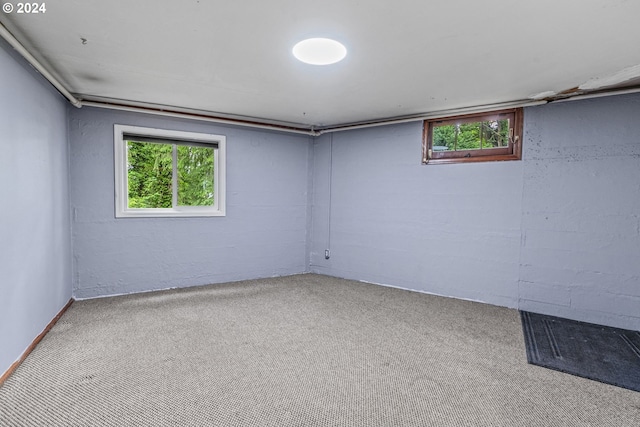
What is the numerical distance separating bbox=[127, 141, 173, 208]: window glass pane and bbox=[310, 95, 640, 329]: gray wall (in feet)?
7.37

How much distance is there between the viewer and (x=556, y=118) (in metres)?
3.32

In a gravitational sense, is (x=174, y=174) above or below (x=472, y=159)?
below

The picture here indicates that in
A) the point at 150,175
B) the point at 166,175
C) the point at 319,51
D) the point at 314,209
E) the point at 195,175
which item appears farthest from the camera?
the point at 314,209

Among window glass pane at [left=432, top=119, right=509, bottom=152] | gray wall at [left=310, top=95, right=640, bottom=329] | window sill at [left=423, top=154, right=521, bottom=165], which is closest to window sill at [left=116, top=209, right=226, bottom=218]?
gray wall at [left=310, top=95, right=640, bottom=329]

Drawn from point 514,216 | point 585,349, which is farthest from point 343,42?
point 585,349

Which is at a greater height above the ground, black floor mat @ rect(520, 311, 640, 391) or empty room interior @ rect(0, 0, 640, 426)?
empty room interior @ rect(0, 0, 640, 426)

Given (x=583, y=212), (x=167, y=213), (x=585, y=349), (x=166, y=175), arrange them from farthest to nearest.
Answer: (x=166, y=175) < (x=167, y=213) < (x=583, y=212) < (x=585, y=349)

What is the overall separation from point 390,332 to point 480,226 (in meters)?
1.74

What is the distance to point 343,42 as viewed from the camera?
2156 mm

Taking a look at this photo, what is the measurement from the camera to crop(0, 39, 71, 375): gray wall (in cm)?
205

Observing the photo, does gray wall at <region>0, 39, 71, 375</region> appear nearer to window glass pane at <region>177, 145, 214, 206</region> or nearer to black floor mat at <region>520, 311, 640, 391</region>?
window glass pane at <region>177, 145, 214, 206</region>

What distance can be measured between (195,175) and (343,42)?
290 cm

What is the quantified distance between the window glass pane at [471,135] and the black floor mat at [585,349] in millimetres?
1886

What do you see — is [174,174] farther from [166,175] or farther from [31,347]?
[31,347]
